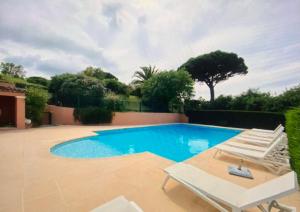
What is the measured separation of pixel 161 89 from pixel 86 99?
315 inches

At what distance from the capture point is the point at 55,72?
17.3 metres

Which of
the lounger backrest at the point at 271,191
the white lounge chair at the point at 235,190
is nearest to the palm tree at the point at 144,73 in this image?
the white lounge chair at the point at 235,190

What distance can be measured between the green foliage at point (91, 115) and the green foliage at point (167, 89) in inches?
219

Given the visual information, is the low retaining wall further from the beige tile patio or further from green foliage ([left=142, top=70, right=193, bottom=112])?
the beige tile patio

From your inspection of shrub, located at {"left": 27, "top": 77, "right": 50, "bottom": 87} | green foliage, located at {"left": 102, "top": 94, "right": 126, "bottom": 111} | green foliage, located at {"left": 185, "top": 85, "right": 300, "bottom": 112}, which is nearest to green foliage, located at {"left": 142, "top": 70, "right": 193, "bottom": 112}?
green foliage, located at {"left": 185, "top": 85, "right": 300, "bottom": 112}

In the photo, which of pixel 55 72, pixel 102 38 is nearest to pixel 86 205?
pixel 102 38

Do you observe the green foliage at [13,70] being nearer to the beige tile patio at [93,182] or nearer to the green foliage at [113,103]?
the green foliage at [113,103]

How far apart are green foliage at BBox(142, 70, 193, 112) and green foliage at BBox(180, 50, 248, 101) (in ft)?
20.5

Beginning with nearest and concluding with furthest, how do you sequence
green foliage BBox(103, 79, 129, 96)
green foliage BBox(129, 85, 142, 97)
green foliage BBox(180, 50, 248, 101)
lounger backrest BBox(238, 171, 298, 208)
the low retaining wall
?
lounger backrest BBox(238, 171, 298, 208) → the low retaining wall → green foliage BBox(103, 79, 129, 96) → green foliage BBox(180, 50, 248, 101) → green foliage BBox(129, 85, 142, 97)

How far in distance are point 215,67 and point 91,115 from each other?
60.0 ft

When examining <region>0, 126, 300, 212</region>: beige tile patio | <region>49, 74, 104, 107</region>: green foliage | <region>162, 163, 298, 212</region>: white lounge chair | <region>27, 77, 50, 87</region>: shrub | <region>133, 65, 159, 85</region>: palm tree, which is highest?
<region>133, 65, 159, 85</region>: palm tree

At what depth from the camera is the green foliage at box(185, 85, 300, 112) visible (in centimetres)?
1315

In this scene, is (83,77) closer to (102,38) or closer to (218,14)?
(102,38)

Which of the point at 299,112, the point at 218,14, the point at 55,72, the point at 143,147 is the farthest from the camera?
the point at 55,72
